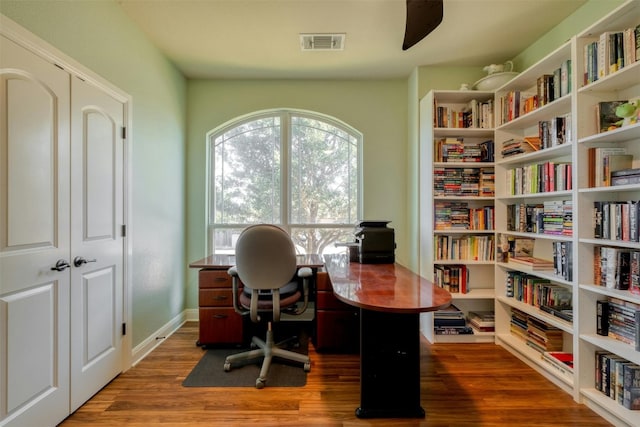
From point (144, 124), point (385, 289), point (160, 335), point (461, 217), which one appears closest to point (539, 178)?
point (461, 217)

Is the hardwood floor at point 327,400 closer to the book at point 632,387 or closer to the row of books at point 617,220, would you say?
Answer: the book at point 632,387

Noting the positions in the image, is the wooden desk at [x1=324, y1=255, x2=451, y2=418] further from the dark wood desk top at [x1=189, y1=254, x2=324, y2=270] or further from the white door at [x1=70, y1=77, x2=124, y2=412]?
the white door at [x1=70, y1=77, x2=124, y2=412]

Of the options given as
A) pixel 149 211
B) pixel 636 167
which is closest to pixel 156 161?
pixel 149 211


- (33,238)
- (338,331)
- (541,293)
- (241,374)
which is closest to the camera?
(33,238)

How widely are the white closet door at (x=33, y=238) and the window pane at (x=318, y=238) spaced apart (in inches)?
79.9

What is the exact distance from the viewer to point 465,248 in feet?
8.80

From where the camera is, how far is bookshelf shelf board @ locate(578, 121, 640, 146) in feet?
4.99

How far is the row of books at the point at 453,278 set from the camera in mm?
2648

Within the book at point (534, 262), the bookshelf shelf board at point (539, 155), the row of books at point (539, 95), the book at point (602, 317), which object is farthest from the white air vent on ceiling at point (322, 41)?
the book at point (602, 317)

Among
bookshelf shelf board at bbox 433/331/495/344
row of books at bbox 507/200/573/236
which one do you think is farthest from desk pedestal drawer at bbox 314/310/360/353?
row of books at bbox 507/200/573/236

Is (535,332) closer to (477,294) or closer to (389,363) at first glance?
(477,294)

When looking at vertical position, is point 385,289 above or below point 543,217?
below

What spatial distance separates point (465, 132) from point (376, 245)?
4.62ft

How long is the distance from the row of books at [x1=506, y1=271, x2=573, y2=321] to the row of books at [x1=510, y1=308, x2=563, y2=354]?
14cm
